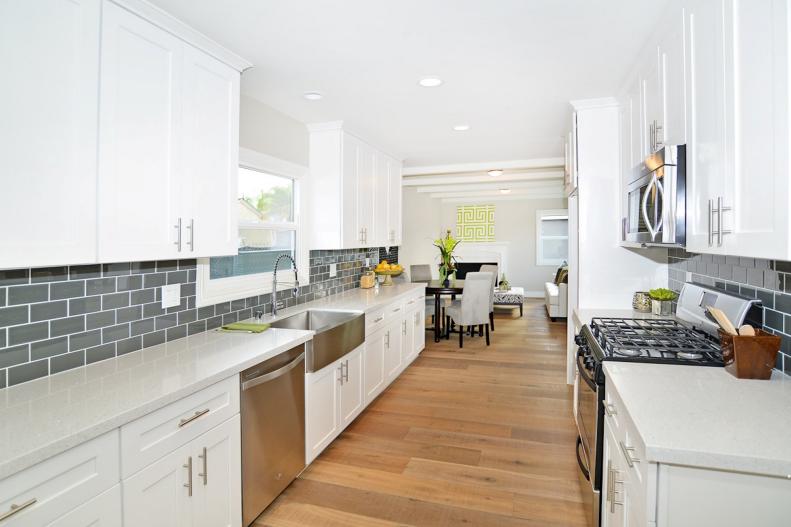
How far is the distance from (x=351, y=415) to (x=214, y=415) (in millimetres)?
1590

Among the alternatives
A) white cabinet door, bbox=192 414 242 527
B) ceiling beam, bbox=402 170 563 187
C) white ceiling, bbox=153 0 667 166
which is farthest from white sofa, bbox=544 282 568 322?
white cabinet door, bbox=192 414 242 527

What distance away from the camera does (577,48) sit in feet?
8.09

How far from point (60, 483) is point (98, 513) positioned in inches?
7.1

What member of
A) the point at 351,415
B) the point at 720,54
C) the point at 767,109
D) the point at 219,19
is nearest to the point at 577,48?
the point at 720,54

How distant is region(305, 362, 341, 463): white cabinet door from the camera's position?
270 cm

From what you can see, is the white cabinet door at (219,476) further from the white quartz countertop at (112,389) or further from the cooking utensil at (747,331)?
the cooking utensil at (747,331)

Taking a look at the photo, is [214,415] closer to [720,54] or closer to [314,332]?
[314,332]

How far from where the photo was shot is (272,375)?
228 cm

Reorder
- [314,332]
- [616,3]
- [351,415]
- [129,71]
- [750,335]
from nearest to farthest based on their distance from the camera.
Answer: [750,335]
[129,71]
[616,3]
[314,332]
[351,415]

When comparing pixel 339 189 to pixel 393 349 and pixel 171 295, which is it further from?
pixel 171 295

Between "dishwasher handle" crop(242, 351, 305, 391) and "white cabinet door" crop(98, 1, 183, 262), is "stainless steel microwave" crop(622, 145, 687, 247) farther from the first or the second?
"white cabinet door" crop(98, 1, 183, 262)

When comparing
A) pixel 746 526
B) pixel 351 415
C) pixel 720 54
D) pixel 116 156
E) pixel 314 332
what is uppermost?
pixel 720 54

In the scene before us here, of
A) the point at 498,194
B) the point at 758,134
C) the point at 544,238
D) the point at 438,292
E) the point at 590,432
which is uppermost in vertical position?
the point at 498,194

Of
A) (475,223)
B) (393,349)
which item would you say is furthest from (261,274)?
(475,223)
